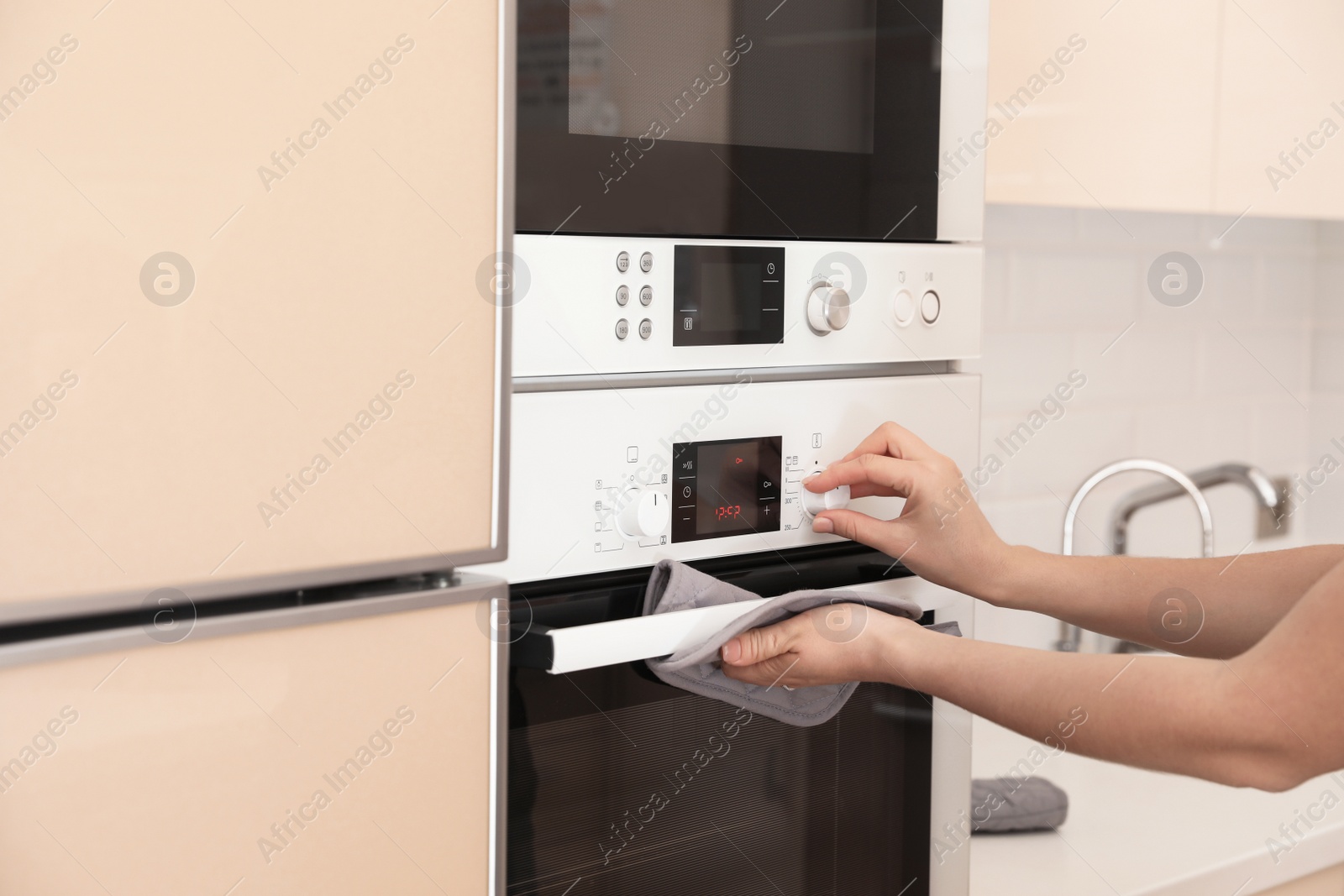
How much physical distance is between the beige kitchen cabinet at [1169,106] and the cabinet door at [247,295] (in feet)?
2.28

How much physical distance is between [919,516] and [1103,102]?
2.03 ft

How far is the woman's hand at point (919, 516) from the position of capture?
86 cm

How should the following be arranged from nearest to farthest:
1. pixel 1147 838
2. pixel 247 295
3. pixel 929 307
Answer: pixel 247 295 → pixel 929 307 → pixel 1147 838

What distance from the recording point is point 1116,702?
0.69 meters

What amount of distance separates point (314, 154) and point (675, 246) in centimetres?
27

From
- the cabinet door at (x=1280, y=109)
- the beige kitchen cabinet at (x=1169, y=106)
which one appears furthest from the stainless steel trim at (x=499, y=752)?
the cabinet door at (x=1280, y=109)

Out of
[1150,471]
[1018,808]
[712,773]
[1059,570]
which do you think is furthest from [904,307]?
[1150,471]

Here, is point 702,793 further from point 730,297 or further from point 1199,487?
point 1199,487

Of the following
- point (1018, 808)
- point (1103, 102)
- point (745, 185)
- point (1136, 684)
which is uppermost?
point (1103, 102)

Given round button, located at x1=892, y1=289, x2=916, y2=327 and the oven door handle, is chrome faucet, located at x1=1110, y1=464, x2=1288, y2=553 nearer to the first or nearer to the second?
round button, located at x1=892, y1=289, x2=916, y2=327

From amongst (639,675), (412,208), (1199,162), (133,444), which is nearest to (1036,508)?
(1199,162)

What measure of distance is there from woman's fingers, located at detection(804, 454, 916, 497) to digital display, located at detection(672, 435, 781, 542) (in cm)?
4

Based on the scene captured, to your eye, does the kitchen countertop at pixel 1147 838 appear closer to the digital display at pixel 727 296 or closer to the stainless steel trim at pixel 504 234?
the digital display at pixel 727 296

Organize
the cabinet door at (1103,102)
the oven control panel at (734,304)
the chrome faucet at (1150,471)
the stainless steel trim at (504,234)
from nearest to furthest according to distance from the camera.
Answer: the stainless steel trim at (504,234)
the oven control panel at (734,304)
the cabinet door at (1103,102)
the chrome faucet at (1150,471)
